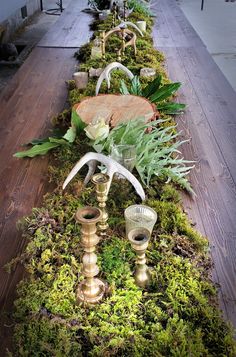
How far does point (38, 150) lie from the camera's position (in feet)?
5.56

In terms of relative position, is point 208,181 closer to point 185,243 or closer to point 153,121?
point 153,121

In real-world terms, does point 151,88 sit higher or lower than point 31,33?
higher

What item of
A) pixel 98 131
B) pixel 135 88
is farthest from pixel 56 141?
pixel 135 88

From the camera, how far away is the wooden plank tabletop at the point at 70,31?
3.40m

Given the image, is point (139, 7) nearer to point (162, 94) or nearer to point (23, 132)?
point (162, 94)

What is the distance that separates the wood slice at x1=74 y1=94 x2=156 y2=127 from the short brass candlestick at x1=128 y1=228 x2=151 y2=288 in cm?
80

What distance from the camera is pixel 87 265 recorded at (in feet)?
3.05

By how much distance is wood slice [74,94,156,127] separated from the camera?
170 centimetres

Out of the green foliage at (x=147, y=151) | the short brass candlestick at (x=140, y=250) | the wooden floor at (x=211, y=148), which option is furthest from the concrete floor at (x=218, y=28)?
the short brass candlestick at (x=140, y=250)

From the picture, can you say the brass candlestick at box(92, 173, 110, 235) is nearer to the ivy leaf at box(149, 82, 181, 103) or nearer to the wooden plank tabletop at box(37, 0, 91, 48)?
the ivy leaf at box(149, 82, 181, 103)

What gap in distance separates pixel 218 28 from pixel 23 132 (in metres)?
5.80

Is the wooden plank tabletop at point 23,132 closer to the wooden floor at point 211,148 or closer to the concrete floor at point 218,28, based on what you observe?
the wooden floor at point 211,148

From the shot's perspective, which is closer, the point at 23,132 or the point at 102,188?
the point at 102,188

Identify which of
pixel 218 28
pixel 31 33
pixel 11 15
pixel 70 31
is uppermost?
pixel 70 31
